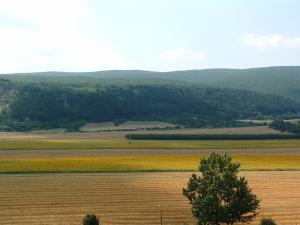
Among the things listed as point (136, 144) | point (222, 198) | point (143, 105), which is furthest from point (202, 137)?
point (143, 105)

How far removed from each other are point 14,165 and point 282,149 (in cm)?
3803

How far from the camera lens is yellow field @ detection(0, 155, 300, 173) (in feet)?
179

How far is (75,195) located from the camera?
4188 cm

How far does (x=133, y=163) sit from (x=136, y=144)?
2261cm

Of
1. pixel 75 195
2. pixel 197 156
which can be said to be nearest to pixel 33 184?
pixel 75 195

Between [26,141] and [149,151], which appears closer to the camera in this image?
[149,151]

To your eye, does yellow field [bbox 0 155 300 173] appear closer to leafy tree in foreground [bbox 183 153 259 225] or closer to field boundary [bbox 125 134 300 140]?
leafy tree in foreground [bbox 183 153 259 225]

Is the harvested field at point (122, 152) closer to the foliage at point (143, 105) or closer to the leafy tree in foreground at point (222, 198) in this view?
the leafy tree in foreground at point (222, 198)

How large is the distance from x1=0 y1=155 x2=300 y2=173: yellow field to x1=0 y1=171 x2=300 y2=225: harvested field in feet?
11.6

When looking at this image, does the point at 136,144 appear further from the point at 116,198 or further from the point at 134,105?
the point at 134,105

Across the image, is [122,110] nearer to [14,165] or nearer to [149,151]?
[149,151]

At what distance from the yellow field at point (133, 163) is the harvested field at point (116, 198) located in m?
3.52

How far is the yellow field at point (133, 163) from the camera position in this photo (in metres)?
54.6

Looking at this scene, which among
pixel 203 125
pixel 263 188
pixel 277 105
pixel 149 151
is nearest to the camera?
pixel 263 188
